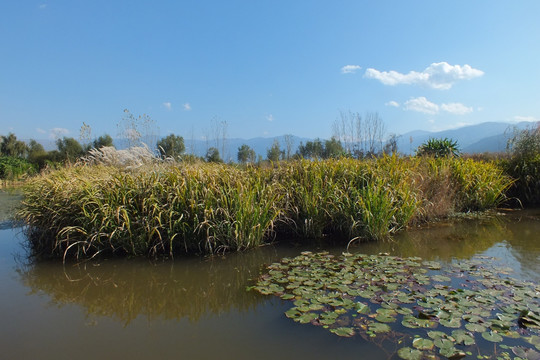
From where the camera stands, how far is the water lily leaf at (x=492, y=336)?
197cm

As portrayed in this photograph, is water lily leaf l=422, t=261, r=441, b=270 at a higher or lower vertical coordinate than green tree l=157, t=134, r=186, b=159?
lower

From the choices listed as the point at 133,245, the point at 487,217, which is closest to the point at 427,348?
the point at 133,245

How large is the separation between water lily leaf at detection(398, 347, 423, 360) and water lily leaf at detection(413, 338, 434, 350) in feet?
0.13

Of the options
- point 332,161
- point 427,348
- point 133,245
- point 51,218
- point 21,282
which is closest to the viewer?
point 427,348

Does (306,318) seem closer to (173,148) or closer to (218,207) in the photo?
(218,207)

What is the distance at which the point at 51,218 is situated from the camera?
4285 millimetres

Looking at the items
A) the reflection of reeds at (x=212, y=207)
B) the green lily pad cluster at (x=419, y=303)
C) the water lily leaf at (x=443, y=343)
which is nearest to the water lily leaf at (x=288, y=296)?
the green lily pad cluster at (x=419, y=303)

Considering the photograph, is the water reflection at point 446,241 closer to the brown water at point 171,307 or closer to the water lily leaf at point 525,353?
the brown water at point 171,307

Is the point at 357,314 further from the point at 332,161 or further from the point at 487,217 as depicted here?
the point at 487,217

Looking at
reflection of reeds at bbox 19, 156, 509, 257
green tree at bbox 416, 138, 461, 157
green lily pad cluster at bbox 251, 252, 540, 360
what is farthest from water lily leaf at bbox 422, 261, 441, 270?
green tree at bbox 416, 138, 461, 157

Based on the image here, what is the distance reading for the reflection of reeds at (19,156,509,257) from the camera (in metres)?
4.00

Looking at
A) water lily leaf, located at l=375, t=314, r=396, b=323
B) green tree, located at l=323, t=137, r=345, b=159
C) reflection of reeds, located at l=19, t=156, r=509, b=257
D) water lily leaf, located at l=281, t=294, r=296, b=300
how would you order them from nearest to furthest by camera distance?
1. water lily leaf, located at l=375, t=314, r=396, b=323
2. water lily leaf, located at l=281, t=294, r=296, b=300
3. reflection of reeds, located at l=19, t=156, r=509, b=257
4. green tree, located at l=323, t=137, r=345, b=159

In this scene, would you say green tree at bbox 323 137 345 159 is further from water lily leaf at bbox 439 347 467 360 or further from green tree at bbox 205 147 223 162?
water lily leaf at bbox 439 347 467 360

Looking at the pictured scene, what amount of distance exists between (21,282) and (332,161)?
459 centimetres
